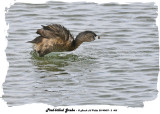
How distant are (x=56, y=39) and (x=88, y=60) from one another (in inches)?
31.7

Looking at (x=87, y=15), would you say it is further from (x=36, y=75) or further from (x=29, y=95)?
(x=29, y=95)

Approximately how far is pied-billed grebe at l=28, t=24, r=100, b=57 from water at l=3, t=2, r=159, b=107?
0.19 metres

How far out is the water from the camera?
417 inches

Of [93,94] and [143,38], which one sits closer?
[93,94]

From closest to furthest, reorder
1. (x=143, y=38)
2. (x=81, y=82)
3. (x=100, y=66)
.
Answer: (x=81, y=82), (x=100, y=66), (x=143, y=38)

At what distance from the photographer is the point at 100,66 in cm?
1251

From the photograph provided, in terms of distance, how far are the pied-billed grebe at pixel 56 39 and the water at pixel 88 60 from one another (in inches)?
7.5

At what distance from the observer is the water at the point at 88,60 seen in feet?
34.7

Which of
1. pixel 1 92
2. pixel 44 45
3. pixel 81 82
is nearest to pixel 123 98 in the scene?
pixel 81 82

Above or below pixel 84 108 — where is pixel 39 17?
above

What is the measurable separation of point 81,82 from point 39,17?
4762mm

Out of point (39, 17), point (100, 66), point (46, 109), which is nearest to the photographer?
point (46, 109)

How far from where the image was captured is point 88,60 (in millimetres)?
13109

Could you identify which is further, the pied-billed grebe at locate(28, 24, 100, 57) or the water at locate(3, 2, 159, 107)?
the pied-billed grebe at locate(28, 24, 100, 57)
